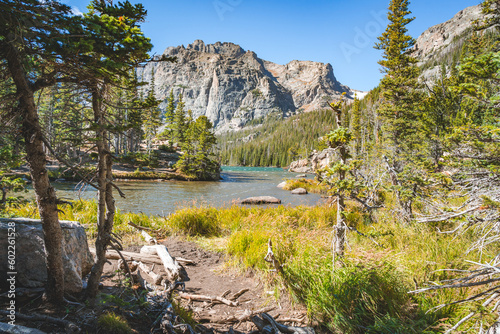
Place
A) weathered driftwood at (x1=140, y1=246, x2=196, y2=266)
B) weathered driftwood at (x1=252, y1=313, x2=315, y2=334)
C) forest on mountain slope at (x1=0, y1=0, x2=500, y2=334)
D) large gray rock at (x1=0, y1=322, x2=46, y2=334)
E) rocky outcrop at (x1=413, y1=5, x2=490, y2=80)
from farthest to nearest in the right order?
rocky outcrop at (x1=413, y1=5, x2=490, y2=80)
weathered driftwood at (x1=140, y1=246, x2=196, y2=266)
weathered driftwood at (x1=252, y1=313, x2=315, y2=334)
forest on mountain slope at (x1=0, y1=0, x2=500, y2=334)
large gray rock at (x1=0, y1=322, x2=46, y2=334)

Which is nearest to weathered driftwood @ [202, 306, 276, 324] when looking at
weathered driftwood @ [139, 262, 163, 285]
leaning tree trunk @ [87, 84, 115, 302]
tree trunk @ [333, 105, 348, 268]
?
weathered driftwood @ [139, 262, 163, 285]

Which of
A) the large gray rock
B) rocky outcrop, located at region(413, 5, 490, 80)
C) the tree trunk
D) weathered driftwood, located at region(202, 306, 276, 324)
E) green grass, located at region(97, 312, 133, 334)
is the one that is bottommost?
weathered driftwood, located at region(202, 306, 276, 324)

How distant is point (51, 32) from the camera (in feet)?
6.49

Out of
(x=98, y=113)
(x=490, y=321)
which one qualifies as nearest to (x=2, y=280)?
(x=98, y=113)

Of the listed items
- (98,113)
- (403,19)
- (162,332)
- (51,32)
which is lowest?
(162,332)

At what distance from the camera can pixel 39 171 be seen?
227 centimetres

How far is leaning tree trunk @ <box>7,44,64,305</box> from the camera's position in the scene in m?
2.13

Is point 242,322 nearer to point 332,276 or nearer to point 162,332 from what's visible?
point 162,332

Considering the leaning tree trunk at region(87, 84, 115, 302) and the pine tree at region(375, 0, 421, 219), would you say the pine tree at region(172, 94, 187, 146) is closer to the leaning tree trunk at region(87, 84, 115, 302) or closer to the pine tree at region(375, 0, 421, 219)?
the pine tree at region(375, 0, 421, 219)

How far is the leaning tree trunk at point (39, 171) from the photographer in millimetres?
2127

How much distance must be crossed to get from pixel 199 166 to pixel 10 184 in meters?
32.6

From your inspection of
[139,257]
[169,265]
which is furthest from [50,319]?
[139,257]

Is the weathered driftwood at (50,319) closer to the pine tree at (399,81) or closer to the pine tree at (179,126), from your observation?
the pine tree at (399,81)

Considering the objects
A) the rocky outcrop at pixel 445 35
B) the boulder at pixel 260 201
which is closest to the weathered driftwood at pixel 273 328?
the boulder at pixel 260 201
